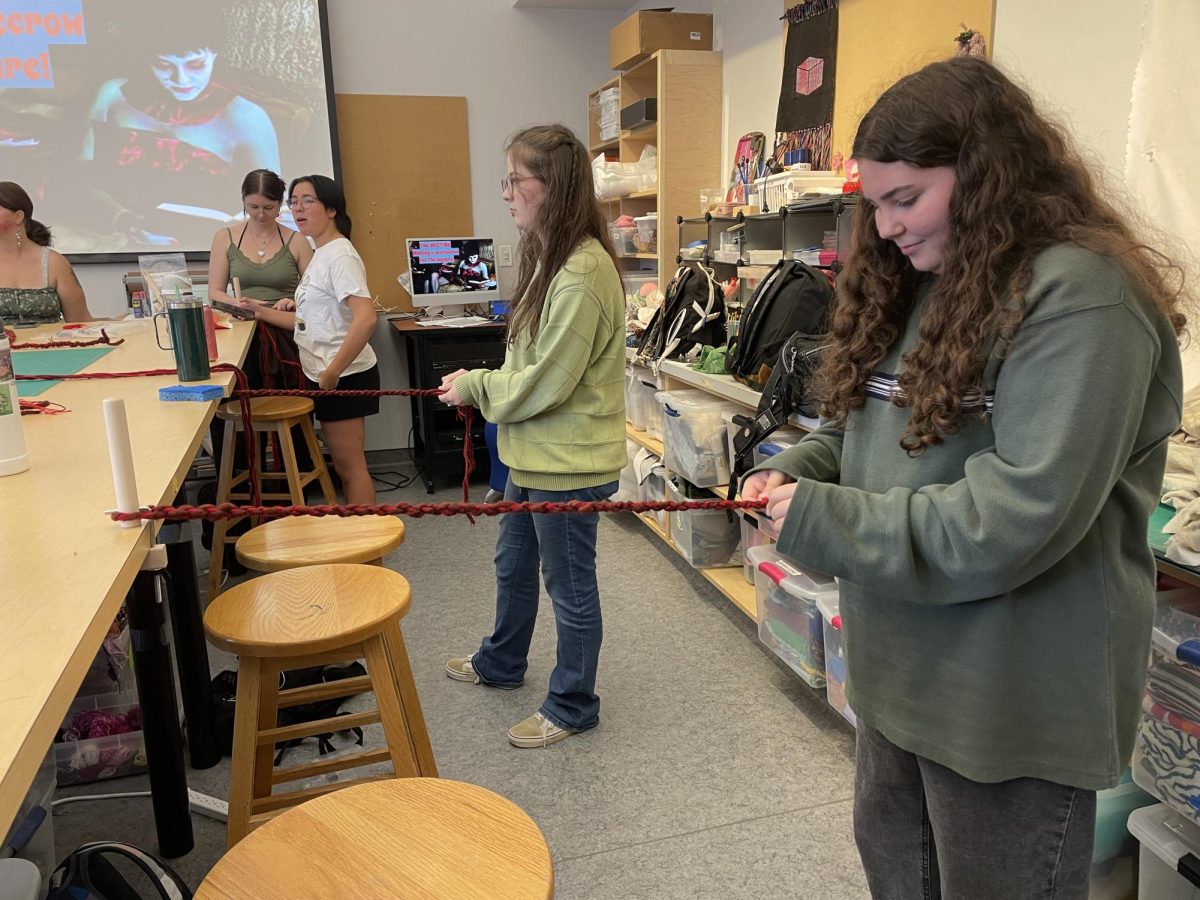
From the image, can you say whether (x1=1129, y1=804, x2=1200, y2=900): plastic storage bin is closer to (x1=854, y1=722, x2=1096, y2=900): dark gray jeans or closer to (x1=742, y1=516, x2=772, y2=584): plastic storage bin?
(x1=854, y1=722, x2=1096, y2=900): dark gray jeans

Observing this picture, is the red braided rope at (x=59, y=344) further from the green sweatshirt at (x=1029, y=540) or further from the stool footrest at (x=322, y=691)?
the green sweatshirt at (x=1029, y=540)

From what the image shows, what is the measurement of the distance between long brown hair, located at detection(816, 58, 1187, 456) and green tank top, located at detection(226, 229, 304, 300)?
11.3 ft

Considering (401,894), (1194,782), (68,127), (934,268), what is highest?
(68,127)

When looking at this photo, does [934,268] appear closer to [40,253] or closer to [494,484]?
[494,484]

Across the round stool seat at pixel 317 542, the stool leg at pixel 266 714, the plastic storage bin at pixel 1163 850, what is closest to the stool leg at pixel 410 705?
the stool leg at pixel 266 714

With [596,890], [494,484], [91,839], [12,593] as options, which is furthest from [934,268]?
[494,484]

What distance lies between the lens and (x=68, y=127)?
440cm

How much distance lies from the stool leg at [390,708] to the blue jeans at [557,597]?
59 cm

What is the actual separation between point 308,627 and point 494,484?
267cm

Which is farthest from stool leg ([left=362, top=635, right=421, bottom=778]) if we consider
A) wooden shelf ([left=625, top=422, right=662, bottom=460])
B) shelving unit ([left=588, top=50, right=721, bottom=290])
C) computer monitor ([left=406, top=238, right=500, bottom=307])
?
computer monitor ([left=406, top=238, right=500, bottom=307])

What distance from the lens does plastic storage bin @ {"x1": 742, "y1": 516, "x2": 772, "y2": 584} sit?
2.81 m

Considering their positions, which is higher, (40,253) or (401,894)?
(40,253)

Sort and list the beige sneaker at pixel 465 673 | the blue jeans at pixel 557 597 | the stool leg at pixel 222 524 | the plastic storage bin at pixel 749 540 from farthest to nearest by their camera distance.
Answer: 1. the stool leg at pixel 222 524
2. the plastic storage bin at pixel 749 540
3. the beige sneaker at pixel 465 673
4. the blue jeans at pixel 557 597

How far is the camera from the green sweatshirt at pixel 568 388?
1.95 meters
